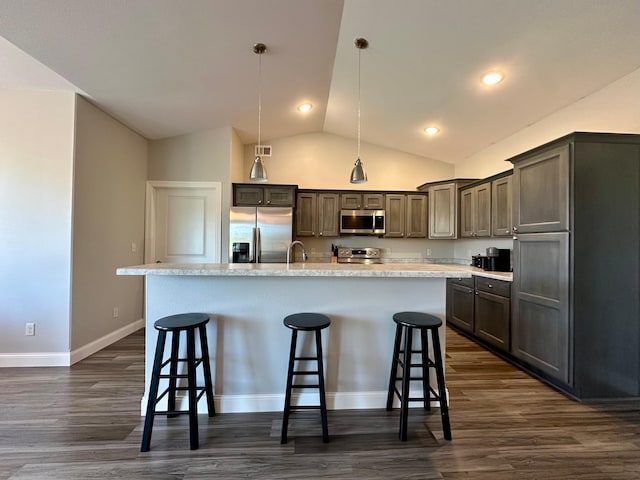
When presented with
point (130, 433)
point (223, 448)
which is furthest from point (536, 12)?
point (130, 433)

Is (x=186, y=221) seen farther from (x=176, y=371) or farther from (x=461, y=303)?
(x=461, y=303)

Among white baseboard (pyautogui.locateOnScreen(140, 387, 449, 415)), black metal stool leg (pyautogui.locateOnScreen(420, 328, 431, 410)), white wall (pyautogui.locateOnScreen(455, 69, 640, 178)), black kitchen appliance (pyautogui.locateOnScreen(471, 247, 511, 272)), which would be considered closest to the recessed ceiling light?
white wall (pyautogui.locateOnScreen(455, 69, 640, 178))

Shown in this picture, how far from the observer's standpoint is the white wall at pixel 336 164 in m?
5.18

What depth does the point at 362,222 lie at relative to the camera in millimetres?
4953

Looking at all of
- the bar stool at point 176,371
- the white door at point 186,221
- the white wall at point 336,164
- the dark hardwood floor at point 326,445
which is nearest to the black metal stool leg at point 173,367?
the bar stool at point 176,371

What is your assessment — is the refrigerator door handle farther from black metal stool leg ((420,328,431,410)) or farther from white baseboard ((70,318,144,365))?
black metal stool leg ((420,328,431,410))

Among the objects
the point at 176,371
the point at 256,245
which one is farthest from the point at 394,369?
the point at 256,245

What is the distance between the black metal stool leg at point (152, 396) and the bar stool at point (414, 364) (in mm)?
1497

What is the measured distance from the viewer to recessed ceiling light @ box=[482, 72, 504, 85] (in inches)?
116

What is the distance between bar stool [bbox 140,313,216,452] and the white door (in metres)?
2.43

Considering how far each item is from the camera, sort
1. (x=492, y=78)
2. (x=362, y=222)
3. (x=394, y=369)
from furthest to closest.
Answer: (x=362, y=222), (x=492, y=78), (x=394, y=369)

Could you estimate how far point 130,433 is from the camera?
195 centimetres

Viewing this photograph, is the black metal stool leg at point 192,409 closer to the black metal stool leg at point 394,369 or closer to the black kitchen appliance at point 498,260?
the black metal stool leg at point 394,369

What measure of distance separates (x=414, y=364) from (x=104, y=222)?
354 cm
